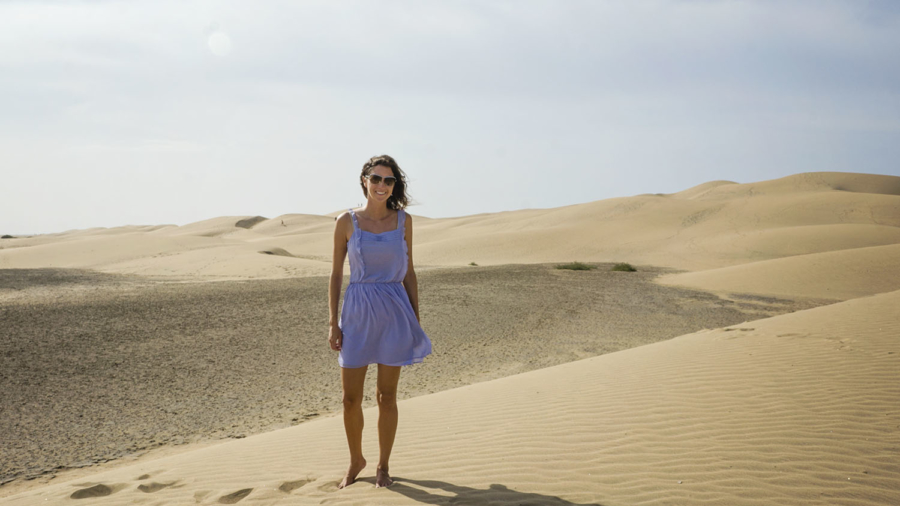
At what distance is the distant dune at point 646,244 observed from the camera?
981 inches

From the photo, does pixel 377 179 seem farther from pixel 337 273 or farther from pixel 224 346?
pixel 224 346

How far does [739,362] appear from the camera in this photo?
7.32 metres

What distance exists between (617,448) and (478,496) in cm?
132

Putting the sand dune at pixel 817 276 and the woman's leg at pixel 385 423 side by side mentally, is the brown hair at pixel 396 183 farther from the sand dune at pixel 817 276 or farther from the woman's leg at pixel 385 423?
the sand dune at pixel 817 276

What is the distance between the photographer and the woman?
155 inches

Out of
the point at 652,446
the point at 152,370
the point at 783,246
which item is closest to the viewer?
the point at 652,446

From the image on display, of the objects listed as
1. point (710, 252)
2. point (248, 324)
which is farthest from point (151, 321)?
point (710, 252)

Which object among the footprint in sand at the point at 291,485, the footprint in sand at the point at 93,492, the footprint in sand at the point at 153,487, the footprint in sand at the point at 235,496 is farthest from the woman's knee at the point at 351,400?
the footprint in sand at the point at 93,492

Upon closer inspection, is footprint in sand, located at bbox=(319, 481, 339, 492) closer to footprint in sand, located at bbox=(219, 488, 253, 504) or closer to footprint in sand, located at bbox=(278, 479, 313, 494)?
footprint in sand, located at bbox=(278, 479, 313, 494)

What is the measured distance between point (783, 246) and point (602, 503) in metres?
37.7

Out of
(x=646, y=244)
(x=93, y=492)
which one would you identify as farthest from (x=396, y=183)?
(x=646, y=244)

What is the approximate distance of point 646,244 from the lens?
4316cm

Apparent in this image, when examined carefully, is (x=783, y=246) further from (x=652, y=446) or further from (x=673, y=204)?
(x=652, y=446)

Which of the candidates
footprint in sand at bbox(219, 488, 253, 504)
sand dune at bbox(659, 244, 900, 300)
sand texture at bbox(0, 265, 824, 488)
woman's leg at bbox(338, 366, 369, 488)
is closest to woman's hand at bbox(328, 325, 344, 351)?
woman's leg at bbox(338, 366, 369, 488)
